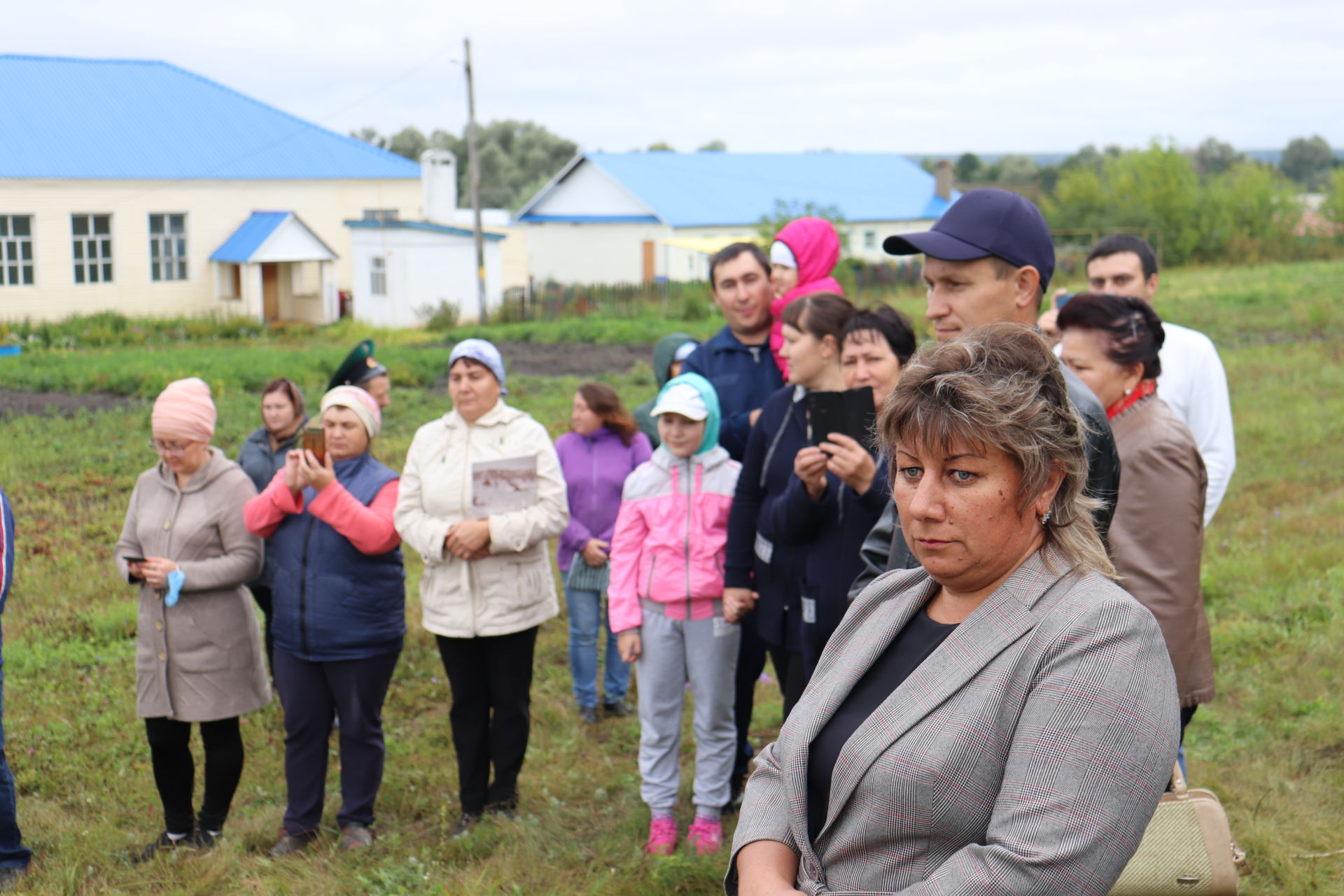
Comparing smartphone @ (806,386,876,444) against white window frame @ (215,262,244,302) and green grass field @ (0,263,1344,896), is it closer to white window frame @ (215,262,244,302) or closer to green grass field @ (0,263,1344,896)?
green grass field @ (0,263,1344,896)

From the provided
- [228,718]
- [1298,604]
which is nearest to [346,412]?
[228,718]

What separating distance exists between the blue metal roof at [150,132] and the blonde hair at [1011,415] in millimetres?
30794

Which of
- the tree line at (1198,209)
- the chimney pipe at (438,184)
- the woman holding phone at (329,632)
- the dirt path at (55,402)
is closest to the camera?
the woman holding phone at (329,632)

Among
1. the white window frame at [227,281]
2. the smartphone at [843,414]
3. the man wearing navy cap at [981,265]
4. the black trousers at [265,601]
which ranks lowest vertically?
the black trousers at [265,601]

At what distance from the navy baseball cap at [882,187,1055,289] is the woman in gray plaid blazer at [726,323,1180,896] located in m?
0.83

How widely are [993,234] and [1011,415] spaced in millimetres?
1039

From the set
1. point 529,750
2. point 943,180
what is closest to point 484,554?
point 529,750

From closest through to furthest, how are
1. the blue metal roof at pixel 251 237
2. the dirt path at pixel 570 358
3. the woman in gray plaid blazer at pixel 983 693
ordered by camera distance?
the woman in gray plaid blazer at pixel 983 693
the dirt path at pixel 570 358
the blue metal roof at pixel 251 237

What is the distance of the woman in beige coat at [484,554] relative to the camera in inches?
185

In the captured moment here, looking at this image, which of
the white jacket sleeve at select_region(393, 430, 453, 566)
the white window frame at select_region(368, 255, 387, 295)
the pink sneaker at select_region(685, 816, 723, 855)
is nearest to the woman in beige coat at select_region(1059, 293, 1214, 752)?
the pink sneaker at select_region(685, 816, 723, 855)

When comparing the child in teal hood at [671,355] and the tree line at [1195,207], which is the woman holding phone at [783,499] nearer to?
the child in teal hood at [671,355]

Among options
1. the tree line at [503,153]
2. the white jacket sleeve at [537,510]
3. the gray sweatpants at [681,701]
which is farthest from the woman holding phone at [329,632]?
the tree line at [503,153]

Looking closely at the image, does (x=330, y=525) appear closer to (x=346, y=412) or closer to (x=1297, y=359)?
(x=346, y=412)

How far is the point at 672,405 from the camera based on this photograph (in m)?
4.49
